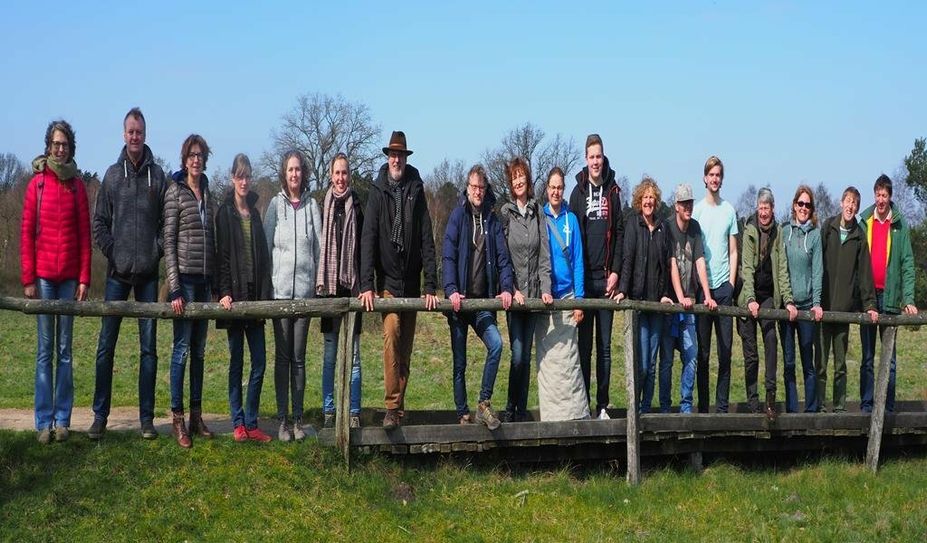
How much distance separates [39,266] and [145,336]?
1.01 m

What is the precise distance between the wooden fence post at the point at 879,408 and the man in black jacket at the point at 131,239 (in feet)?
24.5

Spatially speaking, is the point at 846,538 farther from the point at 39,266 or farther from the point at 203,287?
the point at 39,266

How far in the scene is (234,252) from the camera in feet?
27.6

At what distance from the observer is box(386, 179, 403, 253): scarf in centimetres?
870

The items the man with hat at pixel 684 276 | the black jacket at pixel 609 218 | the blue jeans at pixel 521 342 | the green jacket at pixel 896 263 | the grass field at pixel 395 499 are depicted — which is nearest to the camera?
the grass field at pixel 395 499

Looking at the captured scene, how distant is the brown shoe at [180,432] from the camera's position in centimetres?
823

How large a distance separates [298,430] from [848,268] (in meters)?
6.14

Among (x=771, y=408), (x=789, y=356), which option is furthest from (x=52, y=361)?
(x=789, y=356)

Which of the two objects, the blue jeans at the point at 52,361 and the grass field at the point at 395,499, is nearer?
the grass field at the point at 395,499

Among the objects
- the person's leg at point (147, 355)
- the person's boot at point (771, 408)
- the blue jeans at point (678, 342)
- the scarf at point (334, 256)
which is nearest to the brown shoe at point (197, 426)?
the person's leg at point (147, 355)

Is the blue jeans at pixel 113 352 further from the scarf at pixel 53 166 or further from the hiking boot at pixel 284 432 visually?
the hiking boot at pixel 284 432

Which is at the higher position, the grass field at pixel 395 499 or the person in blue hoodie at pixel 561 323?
the person in blue hoodie at pixel 561 323

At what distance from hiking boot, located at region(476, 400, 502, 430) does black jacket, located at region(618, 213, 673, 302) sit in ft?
5.94

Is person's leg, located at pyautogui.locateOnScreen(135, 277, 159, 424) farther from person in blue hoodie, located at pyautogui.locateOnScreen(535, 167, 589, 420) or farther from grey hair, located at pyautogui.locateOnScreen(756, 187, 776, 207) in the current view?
grey hair, located at pyautogui.locateOnScreen(756, 187, 776, 207)
